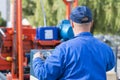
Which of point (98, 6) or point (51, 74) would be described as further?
point (98, 6)

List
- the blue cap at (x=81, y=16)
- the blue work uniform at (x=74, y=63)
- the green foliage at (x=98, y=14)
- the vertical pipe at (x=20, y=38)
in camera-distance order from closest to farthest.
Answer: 1. the blue work uniform at (x=74, y=63)
2. the blue cap at (x=81, y=16)
3. the vertical pipe at (x=20, y=38)
4. the green foliage at (x=98, y=14)

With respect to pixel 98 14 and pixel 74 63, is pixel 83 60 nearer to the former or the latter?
pixel 74 63

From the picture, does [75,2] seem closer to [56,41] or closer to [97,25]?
[56,41]

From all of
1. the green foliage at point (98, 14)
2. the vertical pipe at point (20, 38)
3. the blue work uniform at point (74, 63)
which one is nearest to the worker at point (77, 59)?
the blue work uniform at point (74, 63)

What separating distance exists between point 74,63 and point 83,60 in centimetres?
8

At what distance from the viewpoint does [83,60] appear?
3.53 meters

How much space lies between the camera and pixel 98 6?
70.6 ft

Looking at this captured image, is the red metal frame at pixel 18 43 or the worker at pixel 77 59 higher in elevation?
the worker at pixel 77 59

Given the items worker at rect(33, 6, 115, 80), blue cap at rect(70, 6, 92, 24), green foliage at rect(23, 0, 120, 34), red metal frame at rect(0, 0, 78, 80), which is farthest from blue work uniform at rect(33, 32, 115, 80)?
green foliage at rect(23, 0, 120, 34)

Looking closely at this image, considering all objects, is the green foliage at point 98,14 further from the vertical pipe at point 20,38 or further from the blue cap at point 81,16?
the blue cap at point 81,16

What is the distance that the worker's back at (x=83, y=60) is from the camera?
11.5ft

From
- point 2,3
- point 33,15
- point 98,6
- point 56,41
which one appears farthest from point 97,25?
point 2,3

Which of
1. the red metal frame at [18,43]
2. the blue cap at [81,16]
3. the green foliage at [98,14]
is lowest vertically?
the green foliage at [98,14]

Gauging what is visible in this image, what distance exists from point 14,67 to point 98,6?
1505cm
